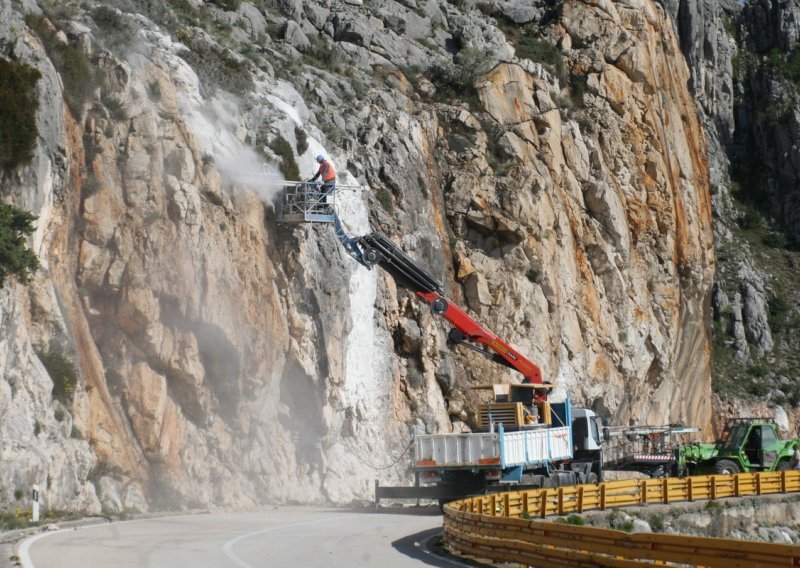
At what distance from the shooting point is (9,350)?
2133 cm

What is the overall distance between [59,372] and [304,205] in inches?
405

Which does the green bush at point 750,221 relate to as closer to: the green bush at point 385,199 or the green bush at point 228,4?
the green bush at point 385,199

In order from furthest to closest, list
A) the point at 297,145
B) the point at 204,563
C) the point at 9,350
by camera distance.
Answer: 1. the point at 297,145
2. the point at 9,350
3. the point at 204,563

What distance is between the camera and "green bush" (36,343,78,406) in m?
23.1

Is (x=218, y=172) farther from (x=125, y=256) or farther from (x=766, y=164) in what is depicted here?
(x=766, y=164)

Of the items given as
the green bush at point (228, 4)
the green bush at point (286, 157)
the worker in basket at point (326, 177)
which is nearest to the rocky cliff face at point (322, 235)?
the green bush at point (286, 157)

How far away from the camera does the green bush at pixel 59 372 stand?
23062 mm

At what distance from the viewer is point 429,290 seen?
33.5 m

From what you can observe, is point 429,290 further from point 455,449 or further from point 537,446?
point 455,449

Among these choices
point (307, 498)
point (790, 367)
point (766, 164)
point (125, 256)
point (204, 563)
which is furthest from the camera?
point (766, 164)

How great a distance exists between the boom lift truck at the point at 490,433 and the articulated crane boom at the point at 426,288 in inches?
1.3

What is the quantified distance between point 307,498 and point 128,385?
670 centimetres

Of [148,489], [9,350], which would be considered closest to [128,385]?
[148,489]

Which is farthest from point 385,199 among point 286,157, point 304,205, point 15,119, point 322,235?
point 15,119
